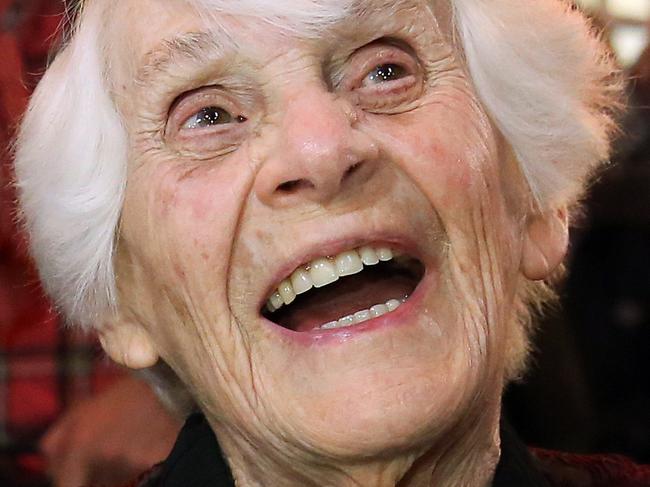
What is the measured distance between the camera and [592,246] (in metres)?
2.50

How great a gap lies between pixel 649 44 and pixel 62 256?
1596 mm

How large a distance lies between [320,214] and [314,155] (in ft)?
0.23

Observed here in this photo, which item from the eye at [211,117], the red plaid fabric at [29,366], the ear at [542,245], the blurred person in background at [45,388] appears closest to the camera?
the eye at [211,117]

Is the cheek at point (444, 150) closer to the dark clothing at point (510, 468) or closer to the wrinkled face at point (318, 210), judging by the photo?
the wrinkled face at point (318, 210)

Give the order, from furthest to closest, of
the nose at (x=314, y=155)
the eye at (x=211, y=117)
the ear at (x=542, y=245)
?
the ear at (x=542, y=245)
the eye at (x=211, y=117)
the nose at (x=314, y=155)

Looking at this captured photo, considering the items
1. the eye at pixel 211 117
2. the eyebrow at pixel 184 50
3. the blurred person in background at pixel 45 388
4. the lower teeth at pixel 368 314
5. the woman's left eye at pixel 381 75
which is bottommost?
the blurred person in background at pixel 45 388

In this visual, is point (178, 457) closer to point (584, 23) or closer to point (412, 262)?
point (412, 262)

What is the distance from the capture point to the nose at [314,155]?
3.87 feet

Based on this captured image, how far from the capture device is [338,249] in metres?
1.21

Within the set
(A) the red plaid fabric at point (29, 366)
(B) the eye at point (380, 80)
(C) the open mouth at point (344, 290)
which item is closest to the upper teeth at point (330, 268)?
(C) the open mouth at point (344, 290)

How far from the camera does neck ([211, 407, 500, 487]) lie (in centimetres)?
127

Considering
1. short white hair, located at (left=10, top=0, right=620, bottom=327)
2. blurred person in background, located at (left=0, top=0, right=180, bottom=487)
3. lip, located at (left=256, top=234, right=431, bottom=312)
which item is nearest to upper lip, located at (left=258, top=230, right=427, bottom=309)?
lip, located at (left=256, top=234, right=431, bottom=312)

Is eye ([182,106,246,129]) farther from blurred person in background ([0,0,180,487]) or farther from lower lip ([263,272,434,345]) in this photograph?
blurred person in background ([0,0,180,487])

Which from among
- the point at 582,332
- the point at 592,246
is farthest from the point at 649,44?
the point at 582,332
